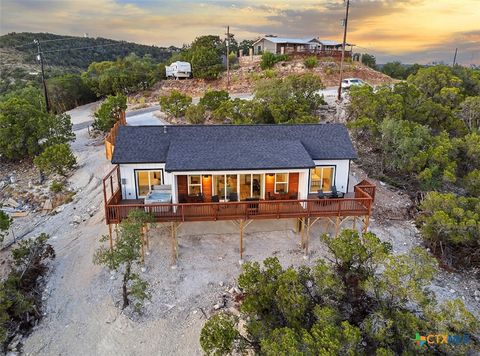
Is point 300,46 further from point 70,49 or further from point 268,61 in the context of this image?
point 70,49

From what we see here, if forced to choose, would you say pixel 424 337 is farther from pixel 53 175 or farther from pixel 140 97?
pixel 140 97

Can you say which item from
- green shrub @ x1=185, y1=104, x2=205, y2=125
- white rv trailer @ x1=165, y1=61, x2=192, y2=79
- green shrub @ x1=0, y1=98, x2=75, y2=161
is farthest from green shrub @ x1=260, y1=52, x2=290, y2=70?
green shrub @ x1=0, y1=98, x2=75, y2=161

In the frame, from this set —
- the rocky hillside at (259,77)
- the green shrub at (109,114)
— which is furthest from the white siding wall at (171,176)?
the rocky hillside at (259,77)

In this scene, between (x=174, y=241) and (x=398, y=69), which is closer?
(x=174, y=241)

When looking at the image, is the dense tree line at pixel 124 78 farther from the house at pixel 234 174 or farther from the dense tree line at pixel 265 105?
the house at pixel 234 174

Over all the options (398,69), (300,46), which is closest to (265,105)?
(300,46)

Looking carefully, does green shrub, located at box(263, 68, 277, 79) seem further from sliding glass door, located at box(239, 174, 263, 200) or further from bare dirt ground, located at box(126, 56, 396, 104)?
sliding glass door, located at box(239, 174, 263, 200)

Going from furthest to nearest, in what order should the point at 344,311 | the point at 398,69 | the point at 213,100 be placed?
the point at 398,69 → the point at 213,100 → the point at 344,311
